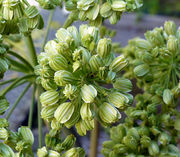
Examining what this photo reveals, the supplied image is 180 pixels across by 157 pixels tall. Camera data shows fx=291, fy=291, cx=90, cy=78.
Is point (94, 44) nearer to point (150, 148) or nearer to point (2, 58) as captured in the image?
point (2, 58)

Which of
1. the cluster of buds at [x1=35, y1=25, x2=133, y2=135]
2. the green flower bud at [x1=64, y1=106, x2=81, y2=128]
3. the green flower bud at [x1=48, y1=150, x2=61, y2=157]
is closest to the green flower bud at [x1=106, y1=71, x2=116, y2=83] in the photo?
the cluster of buds at [x1=35, y1=25, x2=133, y2=135]

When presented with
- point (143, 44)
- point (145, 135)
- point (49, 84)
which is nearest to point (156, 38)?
point (143, 44)

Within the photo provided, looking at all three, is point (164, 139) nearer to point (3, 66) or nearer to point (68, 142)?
point (68, 142)

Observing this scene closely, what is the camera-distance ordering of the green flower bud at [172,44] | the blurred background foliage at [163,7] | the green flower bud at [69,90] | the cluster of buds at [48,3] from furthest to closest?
the blurred background foliage at [163,7] < the green flower bud at [172,44] < the cluster of buds at [48,3] < the green flower bud at [69,90]

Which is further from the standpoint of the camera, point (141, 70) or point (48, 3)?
point (141, 70)

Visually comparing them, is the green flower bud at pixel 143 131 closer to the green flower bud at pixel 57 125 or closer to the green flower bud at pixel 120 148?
the green flower bud at pixel 120 148

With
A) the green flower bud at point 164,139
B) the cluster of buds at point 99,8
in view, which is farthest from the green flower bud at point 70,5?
the green flower bud at point 164,139
